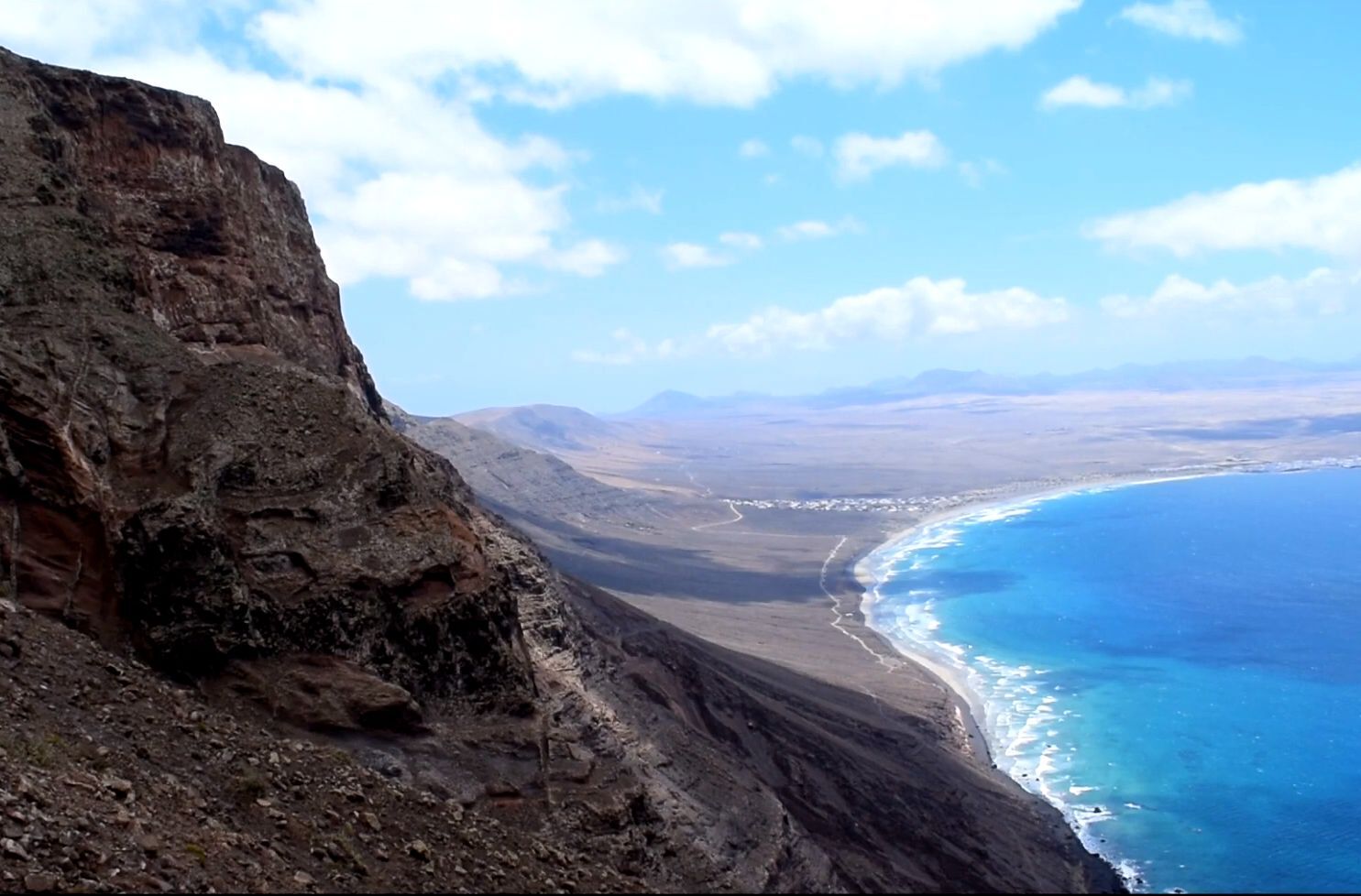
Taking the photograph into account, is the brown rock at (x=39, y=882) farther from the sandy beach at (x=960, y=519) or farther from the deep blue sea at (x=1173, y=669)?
the sandy beach at (x=960, y=519)

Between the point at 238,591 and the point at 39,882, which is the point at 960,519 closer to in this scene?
the point at 238,591

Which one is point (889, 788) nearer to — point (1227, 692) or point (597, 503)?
point (1227, 692)

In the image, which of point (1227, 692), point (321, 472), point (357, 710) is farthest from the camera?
point (1227, 692)

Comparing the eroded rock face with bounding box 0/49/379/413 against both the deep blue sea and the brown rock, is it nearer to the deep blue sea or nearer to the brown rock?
the brown rock

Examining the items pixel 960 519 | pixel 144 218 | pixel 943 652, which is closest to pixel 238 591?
pixel 144 218

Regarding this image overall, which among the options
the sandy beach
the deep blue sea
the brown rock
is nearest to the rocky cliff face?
the brown rock

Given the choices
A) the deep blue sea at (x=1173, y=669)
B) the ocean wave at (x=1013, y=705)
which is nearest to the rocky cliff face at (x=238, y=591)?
the deep blue sea at (x=1173, y=669)

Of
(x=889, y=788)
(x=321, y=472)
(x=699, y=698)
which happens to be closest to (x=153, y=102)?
(x=321, y=472)
